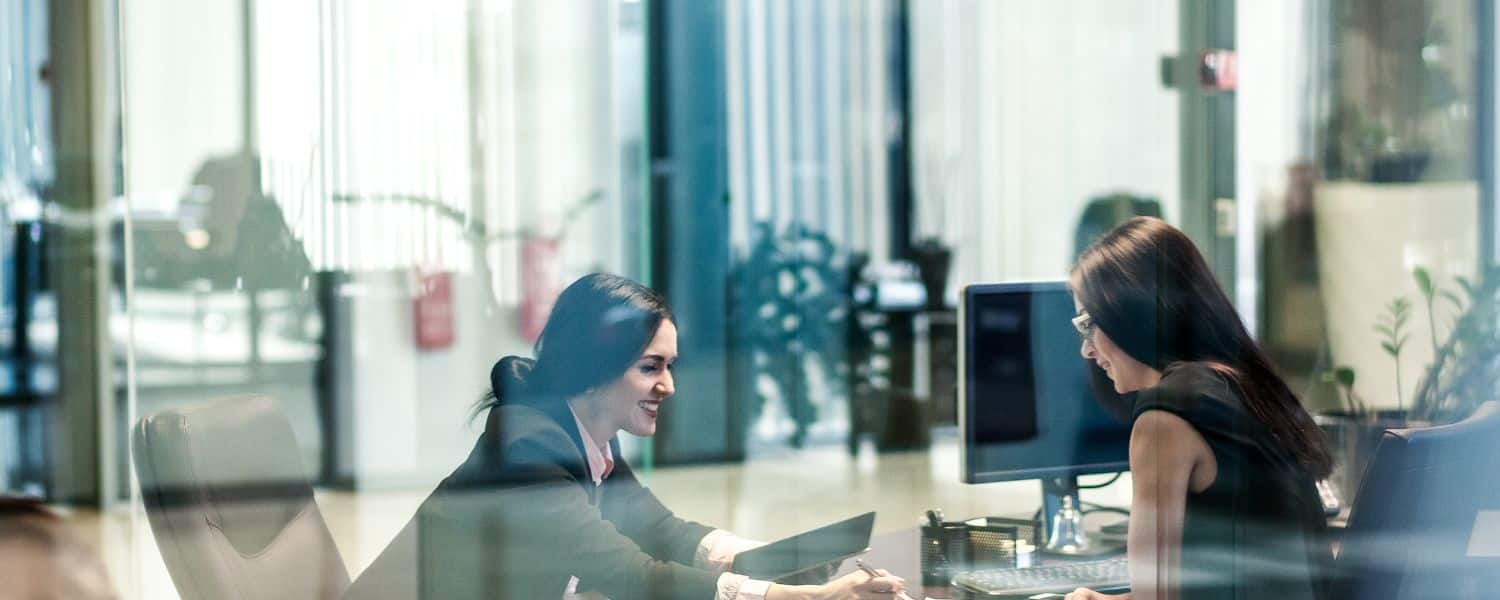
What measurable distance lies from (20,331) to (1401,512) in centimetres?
224

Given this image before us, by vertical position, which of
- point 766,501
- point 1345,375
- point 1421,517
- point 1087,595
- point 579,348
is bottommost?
point 766,501

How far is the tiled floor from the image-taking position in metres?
2.34

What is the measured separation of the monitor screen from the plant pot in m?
0.71

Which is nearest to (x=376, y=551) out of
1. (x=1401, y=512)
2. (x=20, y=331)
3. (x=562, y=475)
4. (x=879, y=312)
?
(x=562, y=475)

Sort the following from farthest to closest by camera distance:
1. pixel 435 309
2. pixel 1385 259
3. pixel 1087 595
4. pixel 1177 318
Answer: pixel 1385 259 < pixel 435 309 < pixel 1177 318 < pixel 1087 595

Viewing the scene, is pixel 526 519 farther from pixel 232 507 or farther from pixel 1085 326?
pixel 1085 326

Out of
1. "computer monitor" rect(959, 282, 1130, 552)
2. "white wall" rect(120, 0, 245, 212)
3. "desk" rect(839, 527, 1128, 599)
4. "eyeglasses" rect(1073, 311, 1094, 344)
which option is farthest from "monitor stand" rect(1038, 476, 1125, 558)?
"white wall" rect(120, 0, 245, 212)

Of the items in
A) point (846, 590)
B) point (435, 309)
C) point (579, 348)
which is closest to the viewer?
point (846, 590)

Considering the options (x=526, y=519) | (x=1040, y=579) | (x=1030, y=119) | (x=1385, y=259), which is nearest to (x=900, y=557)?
(x=1040, y=579)

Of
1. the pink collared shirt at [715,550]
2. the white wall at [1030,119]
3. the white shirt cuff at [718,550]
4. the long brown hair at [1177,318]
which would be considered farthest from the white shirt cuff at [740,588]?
the white wall at [1030,119]

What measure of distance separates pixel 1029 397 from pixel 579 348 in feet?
2.49

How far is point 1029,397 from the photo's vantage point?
2.46 metres

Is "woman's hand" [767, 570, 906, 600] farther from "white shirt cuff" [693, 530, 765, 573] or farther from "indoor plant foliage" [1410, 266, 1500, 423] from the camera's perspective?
"indoor plant foliage" [1410, 266, 1500, 423]

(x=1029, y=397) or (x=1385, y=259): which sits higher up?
(x=1385, y=259)
